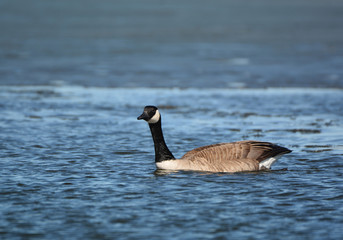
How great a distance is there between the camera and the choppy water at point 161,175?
21.5ft

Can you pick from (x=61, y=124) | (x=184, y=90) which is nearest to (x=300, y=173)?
(x=61, y=124)

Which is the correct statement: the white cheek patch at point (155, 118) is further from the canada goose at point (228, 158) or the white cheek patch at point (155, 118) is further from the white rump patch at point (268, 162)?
the white rump patch at point (268, 162)

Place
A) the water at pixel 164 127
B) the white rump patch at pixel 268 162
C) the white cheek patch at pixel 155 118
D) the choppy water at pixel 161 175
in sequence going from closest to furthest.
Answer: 1. the choppy water at pixel 161 175
2. the water at pixel 164 127
3. the white rump patch at pixel 268 162
4. the white cheek patch at pixel 155 118

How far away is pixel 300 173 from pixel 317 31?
83.9ft

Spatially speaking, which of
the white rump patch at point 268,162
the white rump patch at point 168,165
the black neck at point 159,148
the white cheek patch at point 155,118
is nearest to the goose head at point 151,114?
the white cheek patch at point 155,118

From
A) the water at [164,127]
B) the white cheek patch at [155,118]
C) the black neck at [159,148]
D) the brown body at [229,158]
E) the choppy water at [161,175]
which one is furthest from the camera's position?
the white cheek patch at [155,118]

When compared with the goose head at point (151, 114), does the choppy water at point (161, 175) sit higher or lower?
lower

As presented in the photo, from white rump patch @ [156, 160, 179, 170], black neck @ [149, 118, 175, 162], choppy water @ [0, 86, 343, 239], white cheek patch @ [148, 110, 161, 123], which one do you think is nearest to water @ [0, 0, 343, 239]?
choppy water @ [0, 86, 343, 239]

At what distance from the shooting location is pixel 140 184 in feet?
27.6

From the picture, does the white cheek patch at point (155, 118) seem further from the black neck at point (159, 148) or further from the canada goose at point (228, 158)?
the canada goose at point (228, 158)

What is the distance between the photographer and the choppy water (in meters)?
6.55

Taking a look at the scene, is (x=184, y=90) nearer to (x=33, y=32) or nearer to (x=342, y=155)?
(x=342, y=155)

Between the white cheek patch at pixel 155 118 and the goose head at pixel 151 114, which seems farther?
the white cheek patch at pixel 155 118

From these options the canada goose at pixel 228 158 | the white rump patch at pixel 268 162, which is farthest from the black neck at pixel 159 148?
the white rump patch at pixel 268 162
